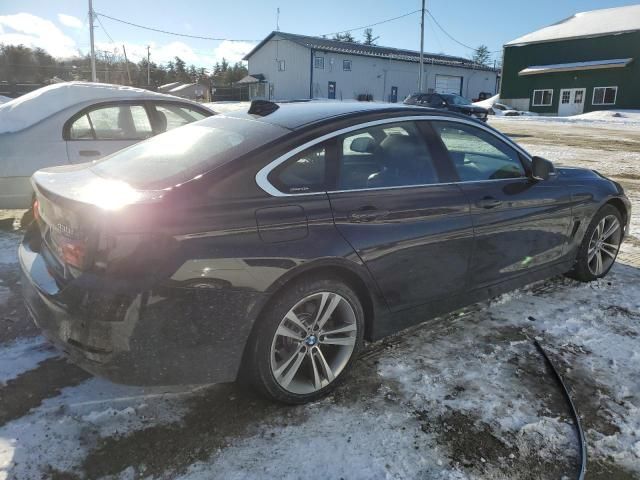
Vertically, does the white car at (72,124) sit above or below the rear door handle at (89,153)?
above

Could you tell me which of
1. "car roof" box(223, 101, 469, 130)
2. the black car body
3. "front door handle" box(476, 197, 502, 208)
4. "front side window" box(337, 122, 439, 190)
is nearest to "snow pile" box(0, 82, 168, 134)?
"car roof" box(223, 101, 469, 130)

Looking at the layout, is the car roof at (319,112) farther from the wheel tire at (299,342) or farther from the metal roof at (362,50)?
the metal roof at (362,50)

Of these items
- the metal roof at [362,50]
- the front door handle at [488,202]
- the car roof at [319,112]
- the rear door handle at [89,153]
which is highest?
the metal roof at [362,50]

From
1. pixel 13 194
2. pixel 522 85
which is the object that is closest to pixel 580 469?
pixel 13 194

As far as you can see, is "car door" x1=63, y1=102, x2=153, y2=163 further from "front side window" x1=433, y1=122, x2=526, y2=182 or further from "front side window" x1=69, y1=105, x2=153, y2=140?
"front side window" x1=433, y1=122, x2=526, y2=182

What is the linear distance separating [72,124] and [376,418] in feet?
15.4

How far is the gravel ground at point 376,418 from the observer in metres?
2.31

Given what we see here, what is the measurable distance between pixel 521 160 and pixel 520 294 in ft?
3.87

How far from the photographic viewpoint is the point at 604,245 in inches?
183

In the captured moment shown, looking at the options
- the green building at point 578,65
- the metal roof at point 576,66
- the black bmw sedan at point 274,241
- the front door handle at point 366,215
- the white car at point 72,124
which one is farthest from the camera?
the green building at point 578,65

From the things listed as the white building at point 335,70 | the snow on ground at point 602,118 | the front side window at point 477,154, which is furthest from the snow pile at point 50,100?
the white building at point 335,70

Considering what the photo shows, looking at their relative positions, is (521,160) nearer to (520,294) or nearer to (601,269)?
(520,294)

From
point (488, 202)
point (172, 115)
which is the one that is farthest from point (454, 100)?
point (488, 202)

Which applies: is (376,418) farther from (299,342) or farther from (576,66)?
(576,66)
